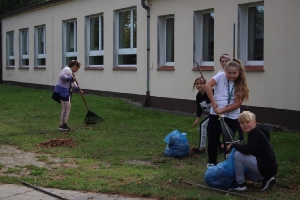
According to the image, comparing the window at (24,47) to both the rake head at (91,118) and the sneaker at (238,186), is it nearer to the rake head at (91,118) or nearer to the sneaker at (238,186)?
the rake head at (91,118)

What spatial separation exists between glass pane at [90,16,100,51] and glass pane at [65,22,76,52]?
213 centimetres

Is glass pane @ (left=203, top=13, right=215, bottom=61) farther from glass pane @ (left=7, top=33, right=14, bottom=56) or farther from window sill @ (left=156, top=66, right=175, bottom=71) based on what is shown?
glass pane @ (left=7, top=33, right=14, bottom=56)

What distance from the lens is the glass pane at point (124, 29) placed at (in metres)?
20.4

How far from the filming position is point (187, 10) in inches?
659

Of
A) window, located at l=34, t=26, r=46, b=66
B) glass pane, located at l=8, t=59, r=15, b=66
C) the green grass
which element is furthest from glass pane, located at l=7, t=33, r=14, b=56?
the green grass

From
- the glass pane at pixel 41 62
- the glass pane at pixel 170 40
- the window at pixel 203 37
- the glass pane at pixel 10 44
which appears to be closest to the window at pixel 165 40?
the glass pane at pixel 170 40

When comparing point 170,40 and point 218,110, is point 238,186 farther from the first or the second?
point 170,40

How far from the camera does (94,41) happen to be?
75.1 ft

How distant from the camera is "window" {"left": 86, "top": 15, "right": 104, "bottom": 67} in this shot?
22.2m

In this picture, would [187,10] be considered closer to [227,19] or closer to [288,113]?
[227,19]

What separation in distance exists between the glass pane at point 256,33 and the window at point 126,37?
19.5ft

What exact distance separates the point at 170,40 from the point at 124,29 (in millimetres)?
3130

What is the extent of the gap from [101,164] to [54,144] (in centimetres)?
223

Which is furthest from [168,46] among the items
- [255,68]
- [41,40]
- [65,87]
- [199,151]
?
[41,40]
